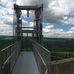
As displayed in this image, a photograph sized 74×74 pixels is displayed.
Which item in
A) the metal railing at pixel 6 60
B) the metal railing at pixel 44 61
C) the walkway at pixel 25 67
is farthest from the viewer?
the walkway at pixel 25 67

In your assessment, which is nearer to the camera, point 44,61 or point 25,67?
point 44,61

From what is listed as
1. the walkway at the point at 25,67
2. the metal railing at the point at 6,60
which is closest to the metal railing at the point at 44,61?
the metal railing at the point at 6,60

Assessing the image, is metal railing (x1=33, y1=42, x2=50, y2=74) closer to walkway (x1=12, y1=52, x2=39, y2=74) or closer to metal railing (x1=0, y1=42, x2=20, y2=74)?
metal railing (x1=0, y1=42, x2=20, y2=74)

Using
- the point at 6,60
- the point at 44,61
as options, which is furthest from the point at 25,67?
the point at 44,61

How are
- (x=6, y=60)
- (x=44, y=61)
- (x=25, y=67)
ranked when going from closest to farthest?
(x=44, y=61), (x=6, y=60), (x=25, y=67)

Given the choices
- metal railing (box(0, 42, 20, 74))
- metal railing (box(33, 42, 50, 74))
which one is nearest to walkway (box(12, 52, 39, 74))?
metal railing (box(0, 42, 20, 74))

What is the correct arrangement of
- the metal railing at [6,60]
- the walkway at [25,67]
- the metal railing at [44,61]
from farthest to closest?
the walkway at [25,67] → the metal railing at [6,60] → the metal railing at [44,61]

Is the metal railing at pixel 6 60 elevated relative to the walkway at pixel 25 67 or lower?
elevated

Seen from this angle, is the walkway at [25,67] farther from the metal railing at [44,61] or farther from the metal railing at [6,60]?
the metal railing at [44,61]

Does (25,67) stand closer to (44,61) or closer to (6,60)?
(6,60)

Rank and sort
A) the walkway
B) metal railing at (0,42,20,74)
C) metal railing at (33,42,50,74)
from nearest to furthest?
1. metal railing at (33,42,50,74)
2. metal railing at (0,42,20,74)
3. the walkway

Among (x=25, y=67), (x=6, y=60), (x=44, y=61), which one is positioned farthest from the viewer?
(x=25, y=67)

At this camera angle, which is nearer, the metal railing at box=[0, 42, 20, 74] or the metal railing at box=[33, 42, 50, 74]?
the metal railing at box=[33, 42, 50, 74]
